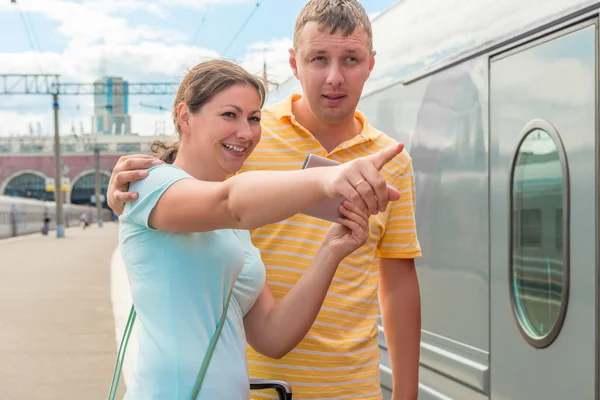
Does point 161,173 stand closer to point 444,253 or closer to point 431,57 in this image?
point 444,253

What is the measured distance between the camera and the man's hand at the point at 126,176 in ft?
6.49

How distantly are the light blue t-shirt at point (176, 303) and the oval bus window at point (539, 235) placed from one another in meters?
1.46

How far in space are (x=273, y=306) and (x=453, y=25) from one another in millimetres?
2125

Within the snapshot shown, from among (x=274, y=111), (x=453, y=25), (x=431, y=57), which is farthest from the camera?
(x=431, y=57)

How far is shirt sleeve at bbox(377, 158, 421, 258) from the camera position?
2805 millimetres

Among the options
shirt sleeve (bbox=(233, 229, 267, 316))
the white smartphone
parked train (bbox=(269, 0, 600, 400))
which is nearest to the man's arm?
parked train (bbox=(269, 0, 600, 400))

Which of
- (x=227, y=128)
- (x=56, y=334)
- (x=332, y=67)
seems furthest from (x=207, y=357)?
(x=56, y=334)

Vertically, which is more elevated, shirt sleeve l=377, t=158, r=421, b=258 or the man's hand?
the man's hand

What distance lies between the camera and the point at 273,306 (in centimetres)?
229

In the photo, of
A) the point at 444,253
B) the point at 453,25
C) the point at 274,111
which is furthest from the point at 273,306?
the point at 453,25

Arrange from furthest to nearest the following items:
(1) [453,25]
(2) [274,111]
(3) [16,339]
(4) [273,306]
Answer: (3) [16,339] < (1) [453,25] < (2) [274,111] < (4) [273,306]

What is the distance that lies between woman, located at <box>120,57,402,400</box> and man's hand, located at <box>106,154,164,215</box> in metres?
0.02

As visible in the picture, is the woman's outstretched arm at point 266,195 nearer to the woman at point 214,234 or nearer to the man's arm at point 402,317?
the woman at point 214,234

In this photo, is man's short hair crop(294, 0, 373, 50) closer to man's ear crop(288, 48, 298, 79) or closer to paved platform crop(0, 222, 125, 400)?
man's ear crop(288, 48, 298, 79)
